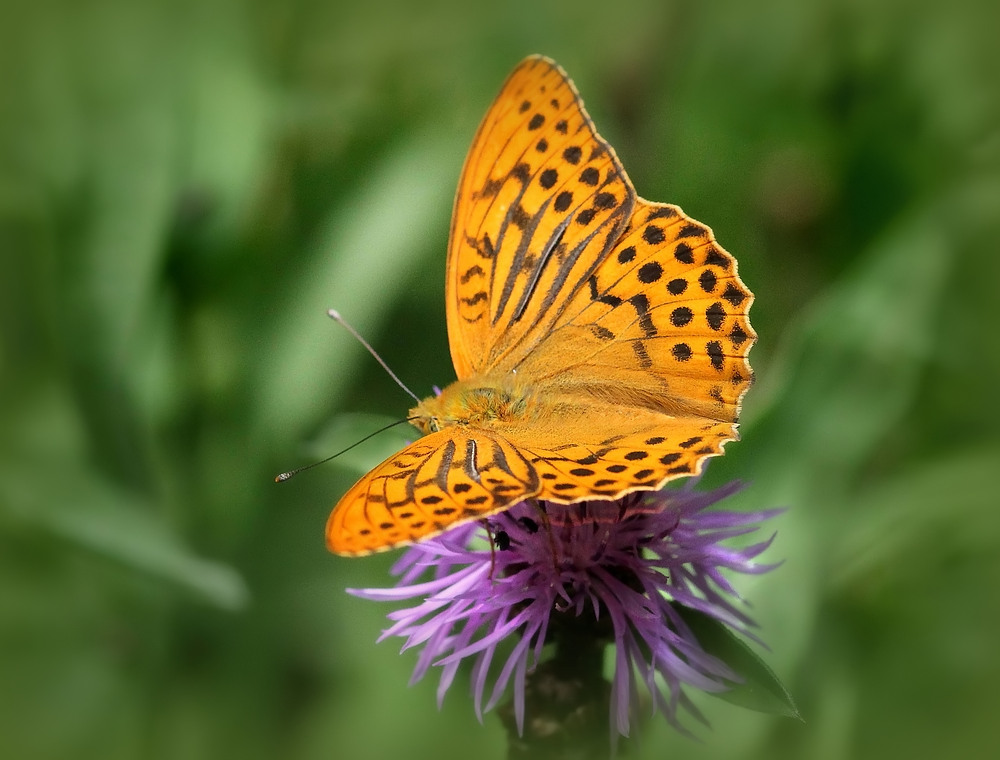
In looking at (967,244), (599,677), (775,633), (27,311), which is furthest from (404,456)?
(967,244)

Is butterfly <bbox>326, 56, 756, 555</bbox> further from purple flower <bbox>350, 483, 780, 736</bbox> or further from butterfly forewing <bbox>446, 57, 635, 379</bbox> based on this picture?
purple flower <bbox>350, 483, 780, 736</bbox>

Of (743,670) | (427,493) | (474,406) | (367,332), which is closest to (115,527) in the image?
(367,332)

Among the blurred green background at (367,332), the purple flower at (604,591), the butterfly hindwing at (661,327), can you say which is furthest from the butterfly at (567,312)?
the blurred green background at (367,332)

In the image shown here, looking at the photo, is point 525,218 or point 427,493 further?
point 525,218

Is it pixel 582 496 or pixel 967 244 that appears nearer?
pixel 582 496

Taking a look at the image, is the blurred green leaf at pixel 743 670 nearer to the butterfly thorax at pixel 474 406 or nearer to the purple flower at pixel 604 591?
the purple flower at pixel 604 591

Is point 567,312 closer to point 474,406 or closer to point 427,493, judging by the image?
point 474,406

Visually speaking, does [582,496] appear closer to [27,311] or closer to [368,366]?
[368,366]
